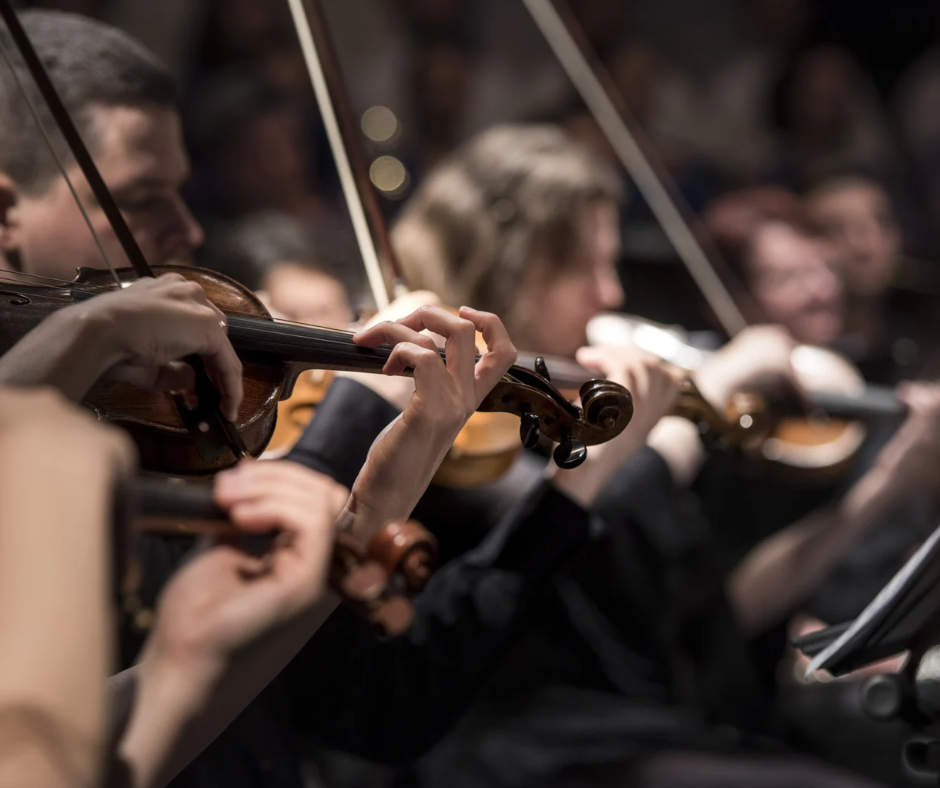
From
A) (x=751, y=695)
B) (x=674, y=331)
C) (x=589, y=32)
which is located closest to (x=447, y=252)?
(x=674, y=331)

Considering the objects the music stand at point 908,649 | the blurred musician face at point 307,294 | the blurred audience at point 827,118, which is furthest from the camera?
the blurred audience at point 827,118

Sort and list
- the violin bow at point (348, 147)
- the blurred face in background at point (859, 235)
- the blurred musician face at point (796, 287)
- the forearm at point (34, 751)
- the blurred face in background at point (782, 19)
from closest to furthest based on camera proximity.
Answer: the forearm at point (34, 751) < the violin bow at point (348, 147) < the blurred musician face at point (796, 287) < the blurred face in background at point (859, 235) < the blurred face in background at point (782, 19)

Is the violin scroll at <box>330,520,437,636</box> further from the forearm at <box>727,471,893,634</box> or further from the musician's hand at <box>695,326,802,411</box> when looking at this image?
the forearm at <box>727,471,893,634</box>

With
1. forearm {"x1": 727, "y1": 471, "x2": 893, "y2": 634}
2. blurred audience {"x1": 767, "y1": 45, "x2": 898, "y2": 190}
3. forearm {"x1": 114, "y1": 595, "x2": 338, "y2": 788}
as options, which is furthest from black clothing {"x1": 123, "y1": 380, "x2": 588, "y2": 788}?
blurred audience {"x1": 767, "y1": 45, "x2": 898, "y2": 190}

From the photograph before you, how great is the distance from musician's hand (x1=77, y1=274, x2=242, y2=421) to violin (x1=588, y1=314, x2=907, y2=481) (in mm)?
747

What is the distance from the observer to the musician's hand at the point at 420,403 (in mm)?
691

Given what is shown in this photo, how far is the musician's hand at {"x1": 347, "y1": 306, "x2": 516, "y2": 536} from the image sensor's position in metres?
0.69

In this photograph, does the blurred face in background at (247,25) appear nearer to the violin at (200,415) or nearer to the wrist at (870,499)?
the wrist at (870,499)

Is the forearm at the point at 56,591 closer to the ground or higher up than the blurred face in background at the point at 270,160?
higher up

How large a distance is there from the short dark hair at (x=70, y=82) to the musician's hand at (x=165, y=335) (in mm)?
195

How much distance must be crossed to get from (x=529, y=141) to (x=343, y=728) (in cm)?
97

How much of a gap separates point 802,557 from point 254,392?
4.20 ft

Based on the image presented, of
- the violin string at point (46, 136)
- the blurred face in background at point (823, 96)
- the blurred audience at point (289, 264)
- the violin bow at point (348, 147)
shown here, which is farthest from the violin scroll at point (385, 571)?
the blurred face in background at point (823, 96)

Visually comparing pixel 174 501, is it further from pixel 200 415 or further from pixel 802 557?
pixel 802 557
